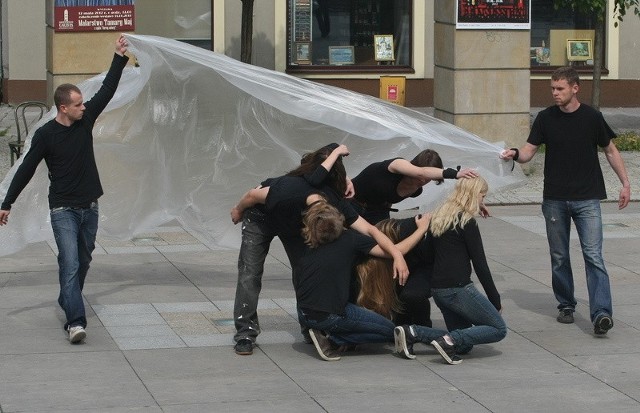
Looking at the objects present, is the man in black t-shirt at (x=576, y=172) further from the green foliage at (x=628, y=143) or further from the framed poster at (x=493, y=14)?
the green foliage at (x=628, y=143)

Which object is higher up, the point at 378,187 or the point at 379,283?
the point at 378,187

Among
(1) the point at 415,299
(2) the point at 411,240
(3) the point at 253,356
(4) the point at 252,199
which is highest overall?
(4) the point at 252,199

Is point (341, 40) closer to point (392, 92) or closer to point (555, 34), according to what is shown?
point (555, 34)

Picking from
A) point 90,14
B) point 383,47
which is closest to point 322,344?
point 90,14

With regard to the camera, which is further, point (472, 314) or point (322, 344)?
point (322, 344)

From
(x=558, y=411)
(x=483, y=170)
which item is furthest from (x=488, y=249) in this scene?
(x=558, y=411)

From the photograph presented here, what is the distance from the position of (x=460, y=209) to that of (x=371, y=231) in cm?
59

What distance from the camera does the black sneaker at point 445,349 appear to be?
812 cm

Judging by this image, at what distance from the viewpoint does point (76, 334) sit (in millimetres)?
8555

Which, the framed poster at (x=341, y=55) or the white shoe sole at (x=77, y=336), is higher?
A: the framed poster at (x=341, y=55)

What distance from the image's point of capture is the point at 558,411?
7.21 metres

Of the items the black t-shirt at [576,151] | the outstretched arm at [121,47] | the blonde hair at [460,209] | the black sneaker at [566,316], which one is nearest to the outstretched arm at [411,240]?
the blonde hair at [460,209]

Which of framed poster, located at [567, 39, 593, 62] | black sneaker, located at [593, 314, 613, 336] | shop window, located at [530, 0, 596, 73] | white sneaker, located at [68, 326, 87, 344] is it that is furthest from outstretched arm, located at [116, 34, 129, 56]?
framed poster, located at [567, 39, 593, 62]

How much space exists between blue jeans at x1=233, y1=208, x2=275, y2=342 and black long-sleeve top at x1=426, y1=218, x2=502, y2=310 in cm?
115
